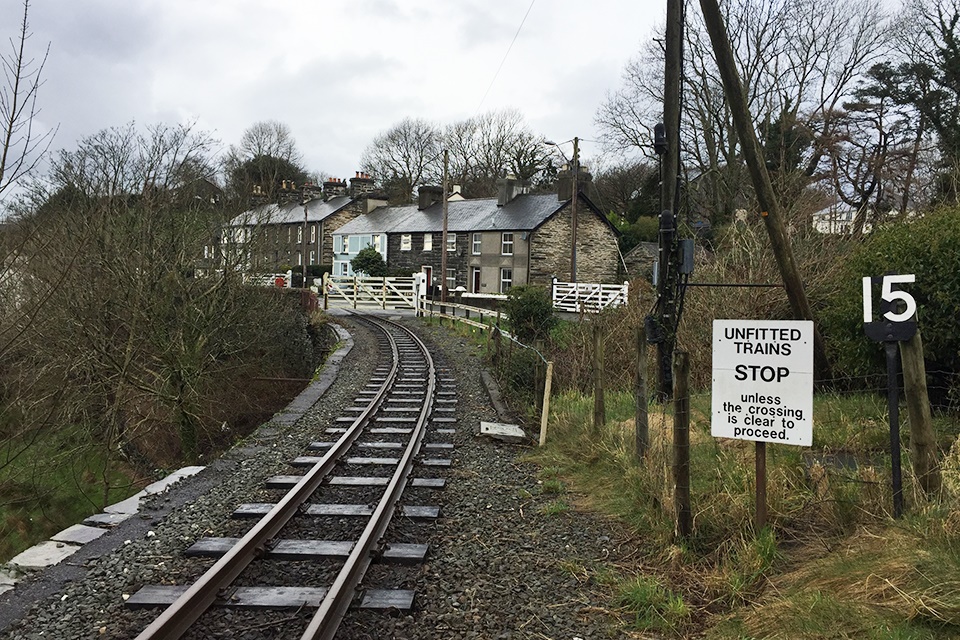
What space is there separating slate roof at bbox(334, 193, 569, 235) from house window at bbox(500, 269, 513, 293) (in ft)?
7.95

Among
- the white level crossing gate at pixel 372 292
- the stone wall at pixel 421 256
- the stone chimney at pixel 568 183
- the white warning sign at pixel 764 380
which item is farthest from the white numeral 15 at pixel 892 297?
the stone wall at pixel 421 256

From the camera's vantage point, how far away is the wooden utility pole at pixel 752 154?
24.4 feet

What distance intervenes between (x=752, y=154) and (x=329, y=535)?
19.2ft

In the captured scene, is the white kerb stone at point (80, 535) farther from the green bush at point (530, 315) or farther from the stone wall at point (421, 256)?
the stone wall at point (421, 256)

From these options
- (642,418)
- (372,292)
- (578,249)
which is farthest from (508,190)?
(642,418)

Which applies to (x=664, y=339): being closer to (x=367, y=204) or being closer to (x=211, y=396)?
(x=211, y=396)

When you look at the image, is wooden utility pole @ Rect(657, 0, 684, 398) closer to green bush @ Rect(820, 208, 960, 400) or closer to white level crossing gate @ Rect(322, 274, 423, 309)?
green bush @ Rect(820, 208, 960, 400)

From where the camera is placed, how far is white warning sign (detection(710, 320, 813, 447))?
4867 millimetres

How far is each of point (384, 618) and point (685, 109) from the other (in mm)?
34050

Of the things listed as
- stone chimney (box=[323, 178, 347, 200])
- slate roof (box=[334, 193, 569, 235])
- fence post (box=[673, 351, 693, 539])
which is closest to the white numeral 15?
fence post (box=[673, 351, 693, 539])

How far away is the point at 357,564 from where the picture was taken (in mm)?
5273

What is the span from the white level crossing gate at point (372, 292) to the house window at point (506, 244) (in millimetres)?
6582

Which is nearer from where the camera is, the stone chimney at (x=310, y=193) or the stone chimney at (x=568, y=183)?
the stone chimney at (x=568, y=183)

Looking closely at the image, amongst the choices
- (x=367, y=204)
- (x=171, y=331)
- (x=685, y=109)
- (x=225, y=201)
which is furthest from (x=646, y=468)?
(x=367, y=204)
